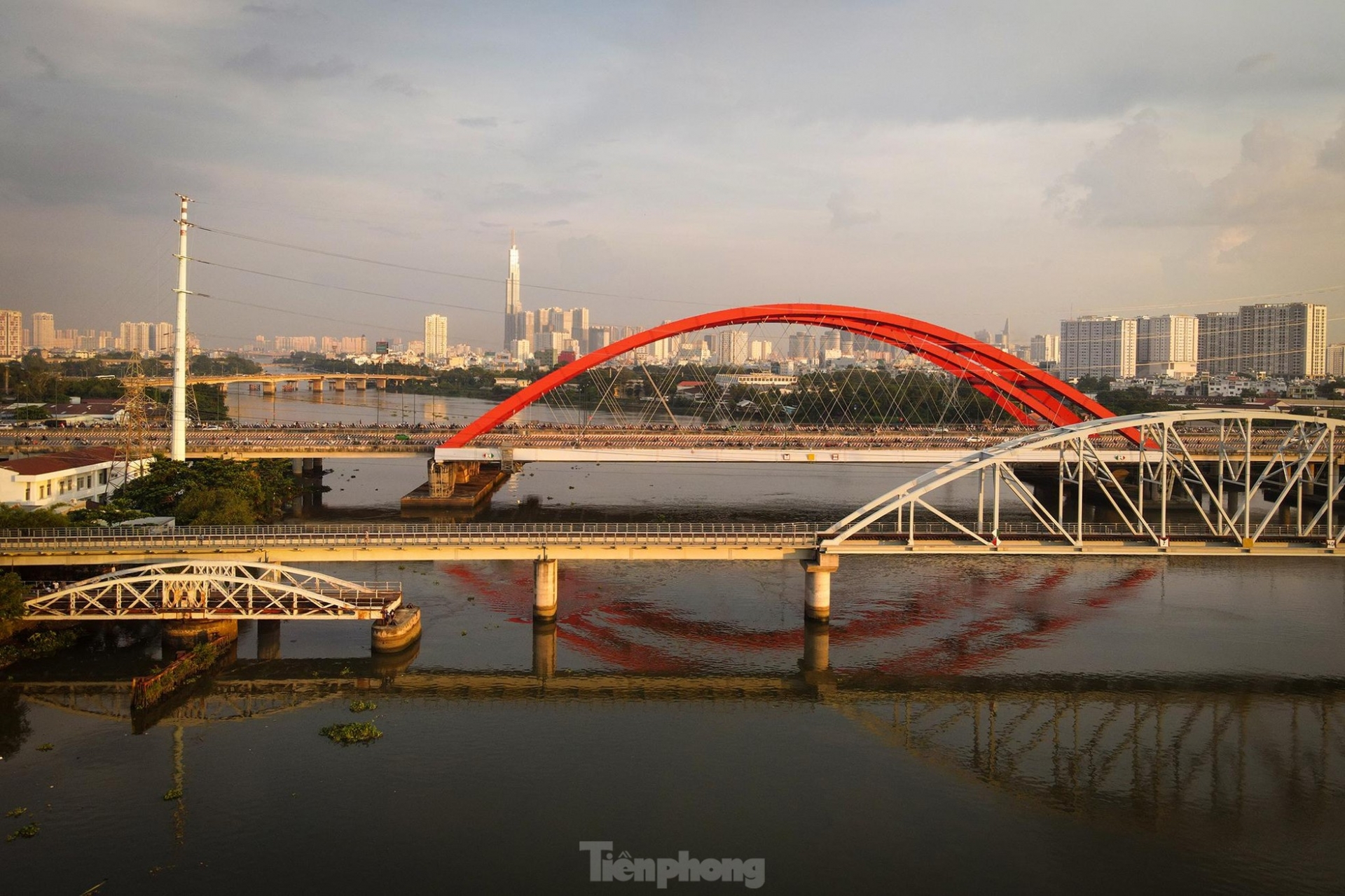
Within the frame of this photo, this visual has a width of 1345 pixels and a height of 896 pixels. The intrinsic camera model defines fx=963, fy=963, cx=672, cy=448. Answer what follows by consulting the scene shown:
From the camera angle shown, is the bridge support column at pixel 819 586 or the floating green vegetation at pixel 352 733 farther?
the bridge support column at pixel 819 586

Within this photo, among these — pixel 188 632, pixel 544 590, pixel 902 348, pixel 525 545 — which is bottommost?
pixel 188 632

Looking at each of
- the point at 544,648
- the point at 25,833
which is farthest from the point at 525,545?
the point at 25,833

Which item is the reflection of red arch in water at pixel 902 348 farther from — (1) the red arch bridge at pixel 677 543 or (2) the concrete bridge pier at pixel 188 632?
(2) the concrete bridge pier at pixel 188 632

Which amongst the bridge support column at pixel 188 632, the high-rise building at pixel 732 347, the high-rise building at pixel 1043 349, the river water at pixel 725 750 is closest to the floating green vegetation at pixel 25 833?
the river water at pixel 725 750

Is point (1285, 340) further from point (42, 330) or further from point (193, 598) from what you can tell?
point (42, 330)

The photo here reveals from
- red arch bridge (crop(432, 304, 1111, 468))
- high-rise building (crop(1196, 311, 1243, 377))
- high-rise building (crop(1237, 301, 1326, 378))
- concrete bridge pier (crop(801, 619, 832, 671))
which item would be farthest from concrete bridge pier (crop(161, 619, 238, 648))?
high-rise building (crop(1196, 311, 1243, 377))
